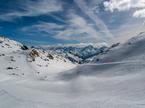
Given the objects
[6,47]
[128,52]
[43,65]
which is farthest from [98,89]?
[6,47]

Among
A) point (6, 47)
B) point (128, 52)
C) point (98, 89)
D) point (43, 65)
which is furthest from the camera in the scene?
point (6, 47)

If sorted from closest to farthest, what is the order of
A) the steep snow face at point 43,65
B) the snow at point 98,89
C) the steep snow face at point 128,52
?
1. the snow at point 98,89
2. the steep snow face at point 128,52
3. the steep snow face at point 43,65

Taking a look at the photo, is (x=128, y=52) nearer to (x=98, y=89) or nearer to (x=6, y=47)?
(x=98, y=89)

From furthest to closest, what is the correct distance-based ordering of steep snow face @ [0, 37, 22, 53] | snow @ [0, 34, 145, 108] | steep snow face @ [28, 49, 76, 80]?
1. steep snow face @ [0, 37, 22, 53]
2. steep snow face @ [28, 49, 76, 80]
3. snow @ [0, 34, 145, 108]

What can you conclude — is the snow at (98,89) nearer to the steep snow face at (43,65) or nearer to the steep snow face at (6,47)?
the steep snow face at (43,65)

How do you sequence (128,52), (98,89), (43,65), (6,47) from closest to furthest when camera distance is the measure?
1. (98,89)
2. (128,52)
3. (43,65)
4. (6,47)

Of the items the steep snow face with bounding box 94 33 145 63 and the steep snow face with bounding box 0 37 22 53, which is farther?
the steep snow face with bounding box 0 37 22 53

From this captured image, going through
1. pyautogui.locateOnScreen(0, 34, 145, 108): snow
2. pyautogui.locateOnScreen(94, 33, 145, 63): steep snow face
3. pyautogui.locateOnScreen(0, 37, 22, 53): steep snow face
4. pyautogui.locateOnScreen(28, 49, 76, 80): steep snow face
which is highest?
pyautogui.locateOnScreen(0, 37, 22, 53): steep snow face

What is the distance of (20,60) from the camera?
289 ft

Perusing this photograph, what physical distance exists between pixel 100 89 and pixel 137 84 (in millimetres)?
5635

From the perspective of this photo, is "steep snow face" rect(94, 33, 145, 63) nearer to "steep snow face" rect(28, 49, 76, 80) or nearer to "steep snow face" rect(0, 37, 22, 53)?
"steep snow face" rect(28, 49, 76, 80)

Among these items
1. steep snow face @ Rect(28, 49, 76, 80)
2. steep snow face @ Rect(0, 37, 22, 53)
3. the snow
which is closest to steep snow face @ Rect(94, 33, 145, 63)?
the snow

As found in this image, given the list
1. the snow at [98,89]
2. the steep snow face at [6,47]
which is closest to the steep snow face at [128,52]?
the snow at [98,89]

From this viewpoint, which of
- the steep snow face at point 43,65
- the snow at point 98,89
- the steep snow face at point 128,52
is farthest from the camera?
the steep snow face at point 43,65
